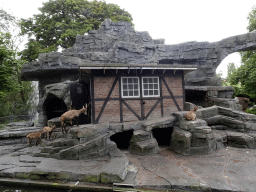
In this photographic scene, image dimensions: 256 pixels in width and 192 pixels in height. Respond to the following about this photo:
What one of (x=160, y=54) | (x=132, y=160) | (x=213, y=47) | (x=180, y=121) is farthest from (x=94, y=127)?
(x=213, y=47)

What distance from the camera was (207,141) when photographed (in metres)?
7.36

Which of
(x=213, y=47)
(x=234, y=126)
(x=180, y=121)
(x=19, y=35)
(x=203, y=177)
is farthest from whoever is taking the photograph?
(x=19, y=35)

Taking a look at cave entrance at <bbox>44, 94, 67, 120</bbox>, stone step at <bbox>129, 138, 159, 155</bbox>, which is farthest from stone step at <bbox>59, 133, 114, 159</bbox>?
cave entrance at <bbox>44, 94, 67, 120</bbox>

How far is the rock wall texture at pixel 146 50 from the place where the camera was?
1705 cm

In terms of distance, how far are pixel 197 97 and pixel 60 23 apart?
1960 centimetres

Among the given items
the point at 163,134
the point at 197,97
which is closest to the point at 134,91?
the point at 163,134

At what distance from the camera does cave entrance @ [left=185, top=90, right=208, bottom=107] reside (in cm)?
1432

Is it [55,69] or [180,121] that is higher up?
[55,69]

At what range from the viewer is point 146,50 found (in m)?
19.4

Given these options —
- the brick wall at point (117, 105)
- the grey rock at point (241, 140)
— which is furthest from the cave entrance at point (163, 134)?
the grey rock at point (241, 140)

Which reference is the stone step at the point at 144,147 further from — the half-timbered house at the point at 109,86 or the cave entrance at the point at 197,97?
the cave entrance at the point at 197,97

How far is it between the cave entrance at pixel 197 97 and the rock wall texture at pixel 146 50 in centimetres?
180

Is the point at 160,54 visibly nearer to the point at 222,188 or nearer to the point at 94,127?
the point at 94,127

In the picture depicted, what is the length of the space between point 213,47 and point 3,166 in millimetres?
21747
